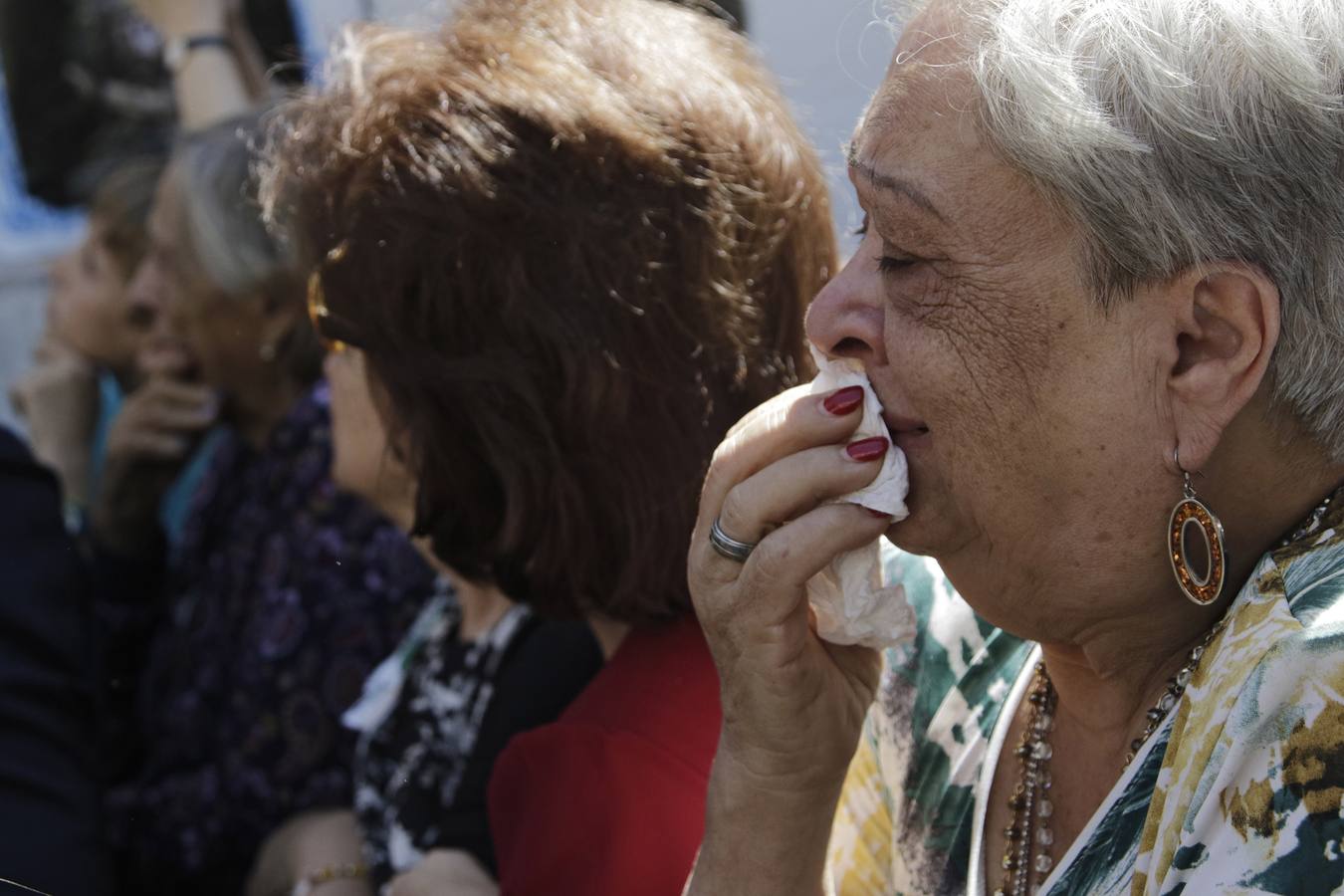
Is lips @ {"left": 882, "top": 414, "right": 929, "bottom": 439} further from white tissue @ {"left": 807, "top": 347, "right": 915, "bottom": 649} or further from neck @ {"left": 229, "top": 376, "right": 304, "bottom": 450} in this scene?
neck @ {"left": 229, "top": 376, "right": 304, "bottom": 450}

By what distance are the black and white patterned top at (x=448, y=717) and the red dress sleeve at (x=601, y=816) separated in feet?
1.13

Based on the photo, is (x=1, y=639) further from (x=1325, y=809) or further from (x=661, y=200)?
(x=1325, y=809)

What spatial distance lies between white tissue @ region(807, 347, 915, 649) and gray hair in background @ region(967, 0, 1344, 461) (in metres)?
0.27

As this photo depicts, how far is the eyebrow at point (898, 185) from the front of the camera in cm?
132

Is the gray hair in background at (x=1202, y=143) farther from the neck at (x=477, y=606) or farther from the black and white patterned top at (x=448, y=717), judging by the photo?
the neck at (x=477, y=606)

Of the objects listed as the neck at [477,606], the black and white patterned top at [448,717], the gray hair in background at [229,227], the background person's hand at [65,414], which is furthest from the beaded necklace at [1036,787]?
the background person's hand at [65,414]

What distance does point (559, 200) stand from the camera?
6.10ft

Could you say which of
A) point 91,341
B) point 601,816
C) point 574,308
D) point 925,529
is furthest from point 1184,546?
point 91,341

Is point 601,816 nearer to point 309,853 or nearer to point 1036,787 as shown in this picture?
point 1036,787

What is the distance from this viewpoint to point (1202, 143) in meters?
1.19

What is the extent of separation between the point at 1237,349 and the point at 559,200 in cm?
94

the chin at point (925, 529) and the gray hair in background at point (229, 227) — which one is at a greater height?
the chin at point (925, 529)

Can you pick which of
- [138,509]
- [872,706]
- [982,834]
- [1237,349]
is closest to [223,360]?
[138,509]

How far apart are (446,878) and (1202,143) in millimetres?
1483
